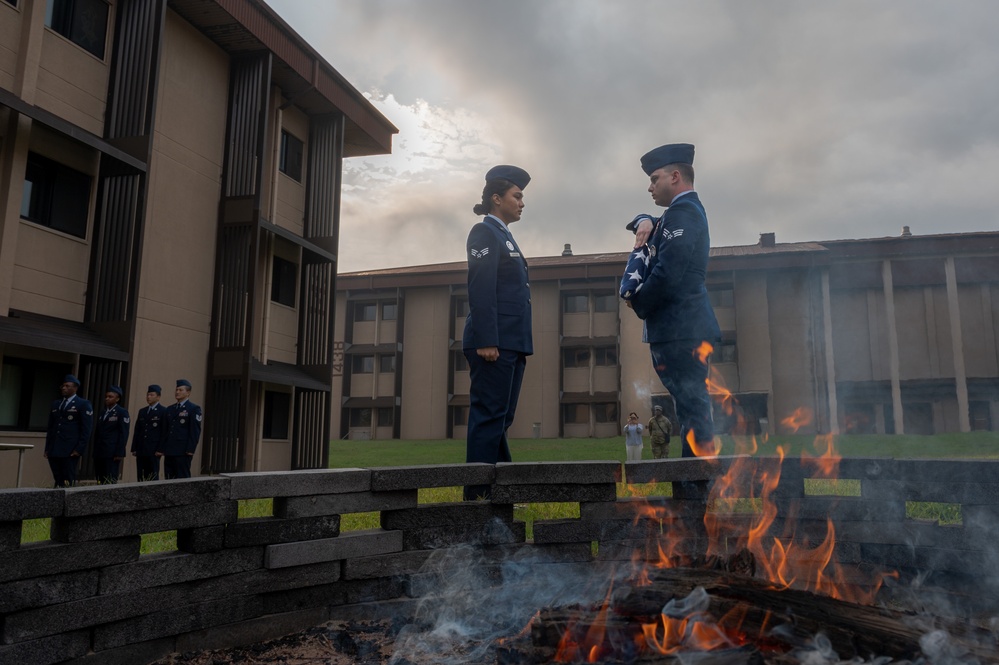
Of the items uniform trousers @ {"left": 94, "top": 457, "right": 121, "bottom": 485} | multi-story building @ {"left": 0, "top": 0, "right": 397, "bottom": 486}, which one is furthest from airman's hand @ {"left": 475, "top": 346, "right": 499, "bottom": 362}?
uniform trousers @ {"left": 94, "top": 457, "right": 121, "bottom": 485}

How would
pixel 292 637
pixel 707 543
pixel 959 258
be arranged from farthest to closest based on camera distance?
1. pixel 959 258
2. pixel 707 543
3. pixel 292 637

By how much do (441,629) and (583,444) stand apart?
23.2 metres

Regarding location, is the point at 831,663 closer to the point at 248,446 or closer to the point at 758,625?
the point at 758,625

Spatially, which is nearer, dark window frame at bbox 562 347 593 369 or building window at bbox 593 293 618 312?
building window at bbox 593 293 618 312

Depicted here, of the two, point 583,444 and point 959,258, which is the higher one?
point 959,258

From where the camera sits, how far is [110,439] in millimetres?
11250

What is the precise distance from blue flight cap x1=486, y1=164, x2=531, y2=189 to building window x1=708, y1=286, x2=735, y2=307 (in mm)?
26376

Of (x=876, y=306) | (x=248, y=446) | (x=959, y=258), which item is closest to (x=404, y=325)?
(x=248, y=446)

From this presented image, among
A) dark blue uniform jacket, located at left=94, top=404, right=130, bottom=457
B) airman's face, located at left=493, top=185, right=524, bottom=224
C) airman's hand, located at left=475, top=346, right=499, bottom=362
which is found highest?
airman's face, located at left=493, top=185, right=524, bottom=224

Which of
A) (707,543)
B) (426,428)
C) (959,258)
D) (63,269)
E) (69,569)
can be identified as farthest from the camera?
(426,428)

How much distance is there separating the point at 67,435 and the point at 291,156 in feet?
35.1

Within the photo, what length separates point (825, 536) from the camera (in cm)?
418

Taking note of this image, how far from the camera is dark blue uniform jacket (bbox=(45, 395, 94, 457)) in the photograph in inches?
402

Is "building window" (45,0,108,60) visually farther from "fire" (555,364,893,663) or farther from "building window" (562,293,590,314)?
"building window" (562,293,590,314)
